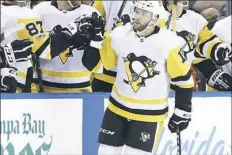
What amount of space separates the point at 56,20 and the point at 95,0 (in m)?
0.38

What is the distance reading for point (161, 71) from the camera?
159 inches

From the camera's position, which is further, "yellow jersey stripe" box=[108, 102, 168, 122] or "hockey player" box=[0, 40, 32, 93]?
"hockey player" box=[0, 40, 32, 93]

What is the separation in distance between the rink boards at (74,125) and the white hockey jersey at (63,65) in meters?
0.18

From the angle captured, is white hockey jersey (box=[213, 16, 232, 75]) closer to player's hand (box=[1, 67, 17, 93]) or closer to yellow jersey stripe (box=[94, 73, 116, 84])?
yellow jersey stripe (box=[94, 73, 116, 84])

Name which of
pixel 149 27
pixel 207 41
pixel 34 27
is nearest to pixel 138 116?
pixel 149 27

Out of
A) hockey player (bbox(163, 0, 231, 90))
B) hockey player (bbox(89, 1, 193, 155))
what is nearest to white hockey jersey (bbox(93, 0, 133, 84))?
hockey player (bbox(163, 0, 231, 90))

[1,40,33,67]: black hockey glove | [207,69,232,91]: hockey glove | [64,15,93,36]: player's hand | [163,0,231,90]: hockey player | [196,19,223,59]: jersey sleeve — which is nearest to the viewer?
[64,15,93,36]: player's hand

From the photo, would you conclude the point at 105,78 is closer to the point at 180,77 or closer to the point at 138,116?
the point at 138,116

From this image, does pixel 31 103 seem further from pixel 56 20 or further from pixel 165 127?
pixel 165 127

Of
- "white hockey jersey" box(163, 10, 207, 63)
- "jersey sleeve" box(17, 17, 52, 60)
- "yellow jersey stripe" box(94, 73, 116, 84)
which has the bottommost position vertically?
"yellow jersey stripe" box(94, 73, 116, 84)

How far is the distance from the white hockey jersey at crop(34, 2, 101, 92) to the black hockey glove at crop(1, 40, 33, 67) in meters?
0.28

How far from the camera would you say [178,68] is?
158 inches

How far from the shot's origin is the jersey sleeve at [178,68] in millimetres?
3998

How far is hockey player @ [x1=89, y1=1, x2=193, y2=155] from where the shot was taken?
4020 millimetres
